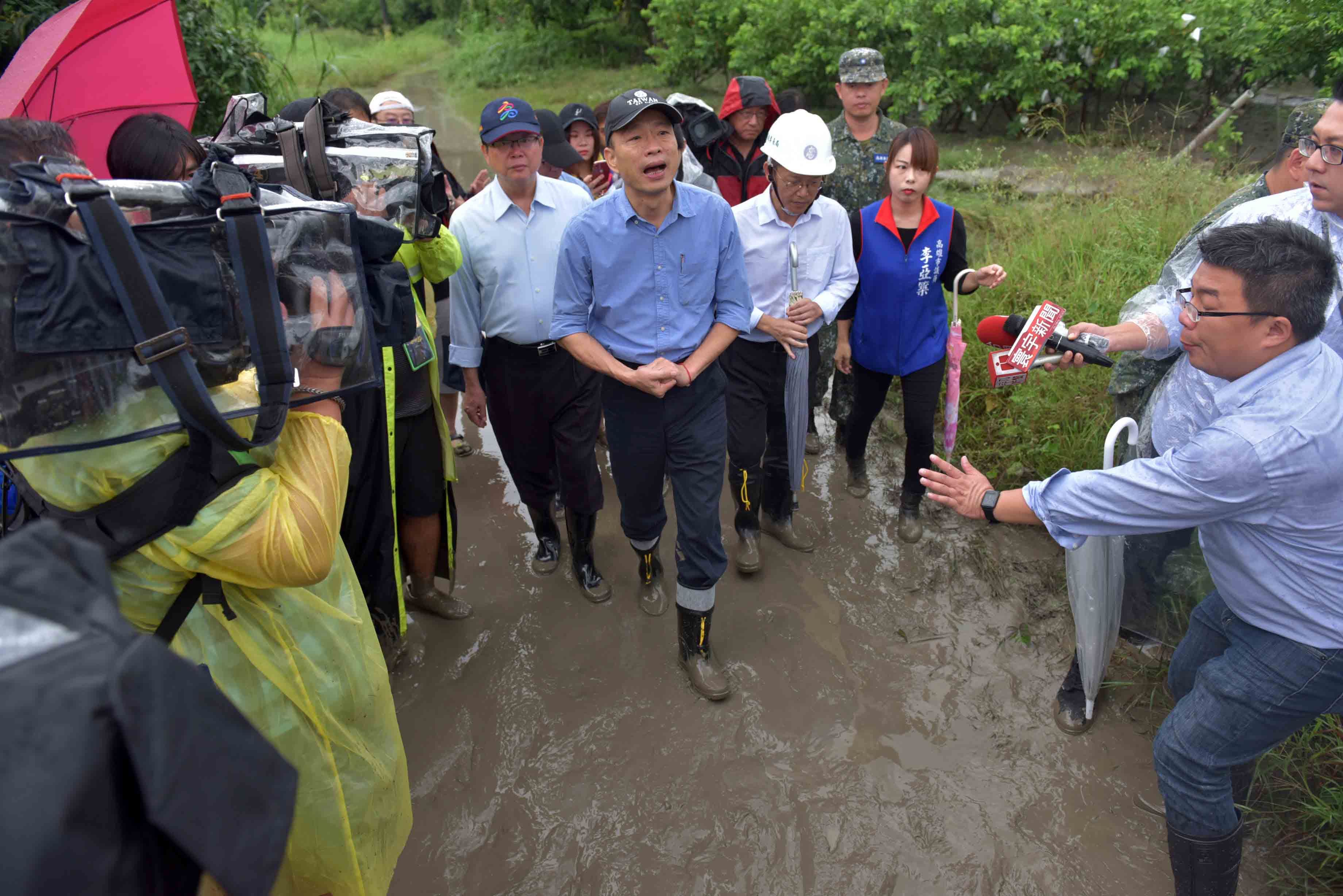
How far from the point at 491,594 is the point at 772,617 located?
3.99 ft

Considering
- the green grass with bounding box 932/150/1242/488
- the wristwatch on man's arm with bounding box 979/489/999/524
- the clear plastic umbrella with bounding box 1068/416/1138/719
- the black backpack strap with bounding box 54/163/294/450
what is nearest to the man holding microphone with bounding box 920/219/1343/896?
the wristwatch on man's arm with bounding box 979/489/999/524

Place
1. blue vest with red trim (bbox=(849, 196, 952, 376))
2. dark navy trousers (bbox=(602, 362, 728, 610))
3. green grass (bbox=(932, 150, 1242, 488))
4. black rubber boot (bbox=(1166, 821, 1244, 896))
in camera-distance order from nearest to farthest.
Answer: black rubber boot (bbox=(1166, 821, 1244, 896)) < dark navy trousers (bbox=(602, 362, 728, 610)) < blue vest with red trim (bbox=(849, 196, 952, 376)) < green grass (bbox=(932, 150, 1242, 488))

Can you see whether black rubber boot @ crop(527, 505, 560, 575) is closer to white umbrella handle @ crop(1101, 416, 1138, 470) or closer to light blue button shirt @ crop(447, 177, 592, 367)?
light blue button shirt @ crop(447, 177, 592, 367)

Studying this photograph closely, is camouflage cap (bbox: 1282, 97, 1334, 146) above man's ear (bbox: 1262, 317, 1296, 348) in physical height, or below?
above

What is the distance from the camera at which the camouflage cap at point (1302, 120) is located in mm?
2875

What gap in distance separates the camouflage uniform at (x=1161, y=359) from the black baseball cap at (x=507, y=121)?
2.34 meters

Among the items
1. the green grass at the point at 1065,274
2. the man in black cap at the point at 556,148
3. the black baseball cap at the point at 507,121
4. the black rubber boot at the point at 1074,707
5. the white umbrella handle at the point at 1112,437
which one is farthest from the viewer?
the man in black cap at the point at 556,148

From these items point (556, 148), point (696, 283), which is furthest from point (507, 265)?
point (556, 148)

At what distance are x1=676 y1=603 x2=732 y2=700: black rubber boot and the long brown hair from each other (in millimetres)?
2076

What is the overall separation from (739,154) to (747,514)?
7.10ft

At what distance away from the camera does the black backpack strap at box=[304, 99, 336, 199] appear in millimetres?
2236

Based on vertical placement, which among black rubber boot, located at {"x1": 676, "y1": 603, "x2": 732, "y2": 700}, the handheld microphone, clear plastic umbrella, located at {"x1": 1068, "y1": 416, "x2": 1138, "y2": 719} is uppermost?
the handheld microphone

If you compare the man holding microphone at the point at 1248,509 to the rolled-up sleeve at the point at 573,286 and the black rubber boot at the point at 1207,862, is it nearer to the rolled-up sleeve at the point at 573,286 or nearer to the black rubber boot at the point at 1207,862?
the black rubber boot at the point at 1207,862

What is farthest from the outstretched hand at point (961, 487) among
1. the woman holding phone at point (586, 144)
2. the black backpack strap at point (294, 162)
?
the woman holding phone at point (586, 144)
